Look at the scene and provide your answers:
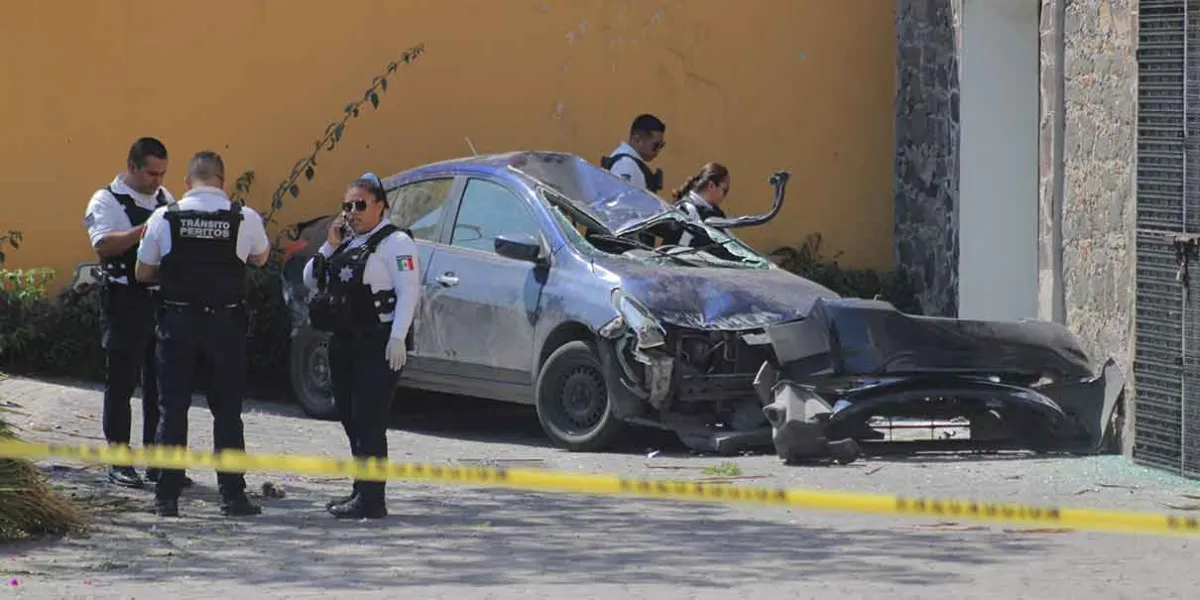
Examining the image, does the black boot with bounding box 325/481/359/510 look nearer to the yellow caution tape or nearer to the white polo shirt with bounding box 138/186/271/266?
the white polo shirt with bounding box 138/186/271/266

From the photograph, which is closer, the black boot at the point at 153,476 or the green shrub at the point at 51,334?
the black boot at the point at 153,476

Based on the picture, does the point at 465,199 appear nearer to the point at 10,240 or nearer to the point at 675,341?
the point at 675,341

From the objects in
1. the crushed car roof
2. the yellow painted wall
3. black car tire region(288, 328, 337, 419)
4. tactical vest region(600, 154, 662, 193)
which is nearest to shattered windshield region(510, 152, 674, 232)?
the crushed car roof

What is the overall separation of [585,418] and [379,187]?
2827 millimetres

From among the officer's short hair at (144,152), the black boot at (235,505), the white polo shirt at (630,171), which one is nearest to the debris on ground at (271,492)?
the black boot at (235,505)

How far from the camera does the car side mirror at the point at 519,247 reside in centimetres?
1280

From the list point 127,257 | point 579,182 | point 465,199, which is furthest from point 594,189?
point 127,257

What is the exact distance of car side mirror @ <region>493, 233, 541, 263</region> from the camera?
12797 millimetres

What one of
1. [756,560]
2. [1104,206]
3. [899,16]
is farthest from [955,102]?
[756,560]

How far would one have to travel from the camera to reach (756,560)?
917cm

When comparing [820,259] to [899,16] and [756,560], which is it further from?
[756,560]

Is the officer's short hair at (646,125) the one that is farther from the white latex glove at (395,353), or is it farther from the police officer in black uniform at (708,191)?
the white latex glove at (395,353)

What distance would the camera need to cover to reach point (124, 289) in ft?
36.7

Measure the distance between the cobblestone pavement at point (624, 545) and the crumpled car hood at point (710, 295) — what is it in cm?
80
